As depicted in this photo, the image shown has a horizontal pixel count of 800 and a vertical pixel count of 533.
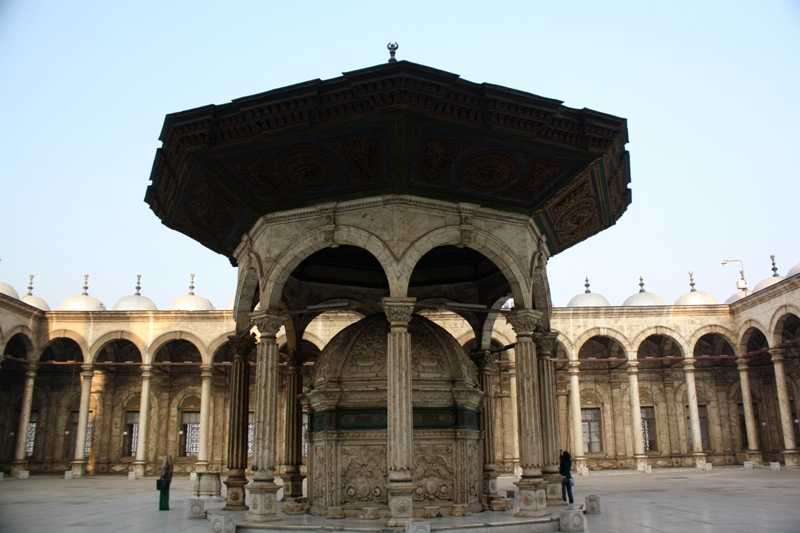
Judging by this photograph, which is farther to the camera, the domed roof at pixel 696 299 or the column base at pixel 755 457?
the domed roof at pixel 696 299

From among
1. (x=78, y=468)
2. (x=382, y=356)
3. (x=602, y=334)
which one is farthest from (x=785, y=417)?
(x=78, y=468)

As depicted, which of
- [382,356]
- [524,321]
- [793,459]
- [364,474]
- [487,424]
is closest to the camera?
[364,474]

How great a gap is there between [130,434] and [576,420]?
17.6 m

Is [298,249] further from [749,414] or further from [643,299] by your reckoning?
[643,299]

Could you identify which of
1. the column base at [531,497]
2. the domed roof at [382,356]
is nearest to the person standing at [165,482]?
the domed roof at [382,356]

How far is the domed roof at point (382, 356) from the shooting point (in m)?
9.89

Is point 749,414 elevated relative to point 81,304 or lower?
lower

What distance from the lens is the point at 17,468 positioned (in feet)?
79.7

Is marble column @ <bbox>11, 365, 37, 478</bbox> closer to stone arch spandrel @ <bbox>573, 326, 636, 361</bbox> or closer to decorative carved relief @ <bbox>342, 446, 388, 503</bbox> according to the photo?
decorative carved relief @ <bbox>342, 446, 388, 503</bbox>

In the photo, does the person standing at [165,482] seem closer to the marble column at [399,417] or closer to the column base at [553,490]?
the marble column at [399,417]

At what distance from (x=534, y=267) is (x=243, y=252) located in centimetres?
472

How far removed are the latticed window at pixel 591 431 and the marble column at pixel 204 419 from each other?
14.7m

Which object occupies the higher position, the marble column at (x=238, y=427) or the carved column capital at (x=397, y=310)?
the carved column capital at (x=397, y=310)

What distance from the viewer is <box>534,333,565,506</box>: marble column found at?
1059cm
